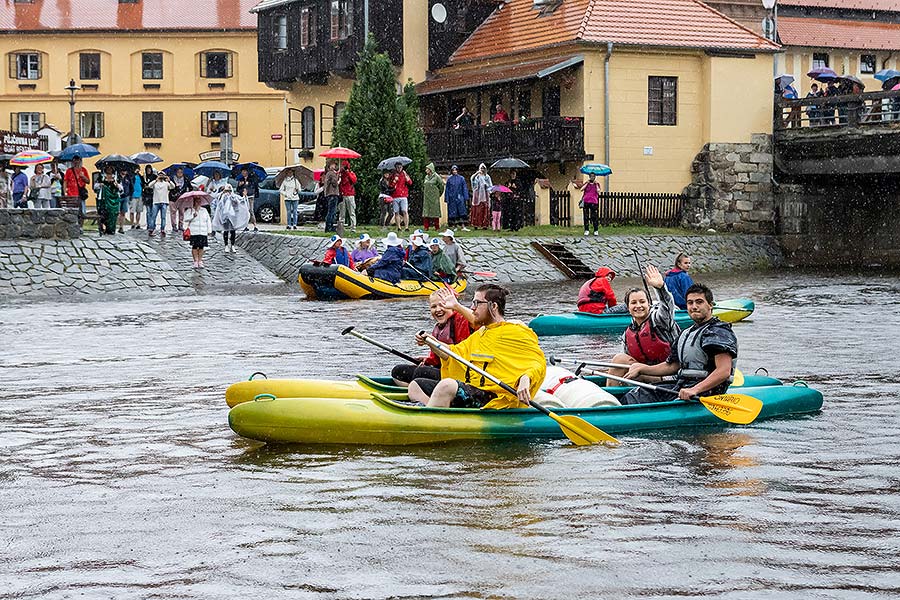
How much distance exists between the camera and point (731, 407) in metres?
11.4

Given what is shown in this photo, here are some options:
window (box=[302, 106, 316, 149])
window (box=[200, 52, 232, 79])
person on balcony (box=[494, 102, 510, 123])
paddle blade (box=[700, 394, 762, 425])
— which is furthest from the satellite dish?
paddle blade (box=[700, 394, 762, 425])

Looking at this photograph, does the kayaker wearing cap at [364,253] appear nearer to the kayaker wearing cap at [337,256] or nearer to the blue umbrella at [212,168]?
the kayaker wearing cap at [337,256]

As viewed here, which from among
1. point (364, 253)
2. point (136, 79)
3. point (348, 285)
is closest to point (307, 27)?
point (136, 79)

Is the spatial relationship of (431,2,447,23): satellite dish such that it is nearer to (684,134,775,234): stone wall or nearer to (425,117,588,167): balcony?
(425,117,588,167): balcony

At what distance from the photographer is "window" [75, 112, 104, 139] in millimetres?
64625

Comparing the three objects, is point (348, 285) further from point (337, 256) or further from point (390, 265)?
point (337, 256)

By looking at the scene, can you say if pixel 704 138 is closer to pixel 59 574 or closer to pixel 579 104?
pixel 579 104

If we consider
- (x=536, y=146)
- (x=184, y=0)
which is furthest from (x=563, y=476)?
(x=184, y=0)

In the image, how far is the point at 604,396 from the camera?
37.4 ft

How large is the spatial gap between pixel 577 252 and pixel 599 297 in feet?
48.1

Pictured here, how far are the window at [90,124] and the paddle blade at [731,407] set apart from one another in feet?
186

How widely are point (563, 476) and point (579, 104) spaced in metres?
31.0

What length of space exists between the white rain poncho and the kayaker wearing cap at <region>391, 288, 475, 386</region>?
2136cm

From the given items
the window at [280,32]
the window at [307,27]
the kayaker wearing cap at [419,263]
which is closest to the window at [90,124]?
the window at [280,32]
